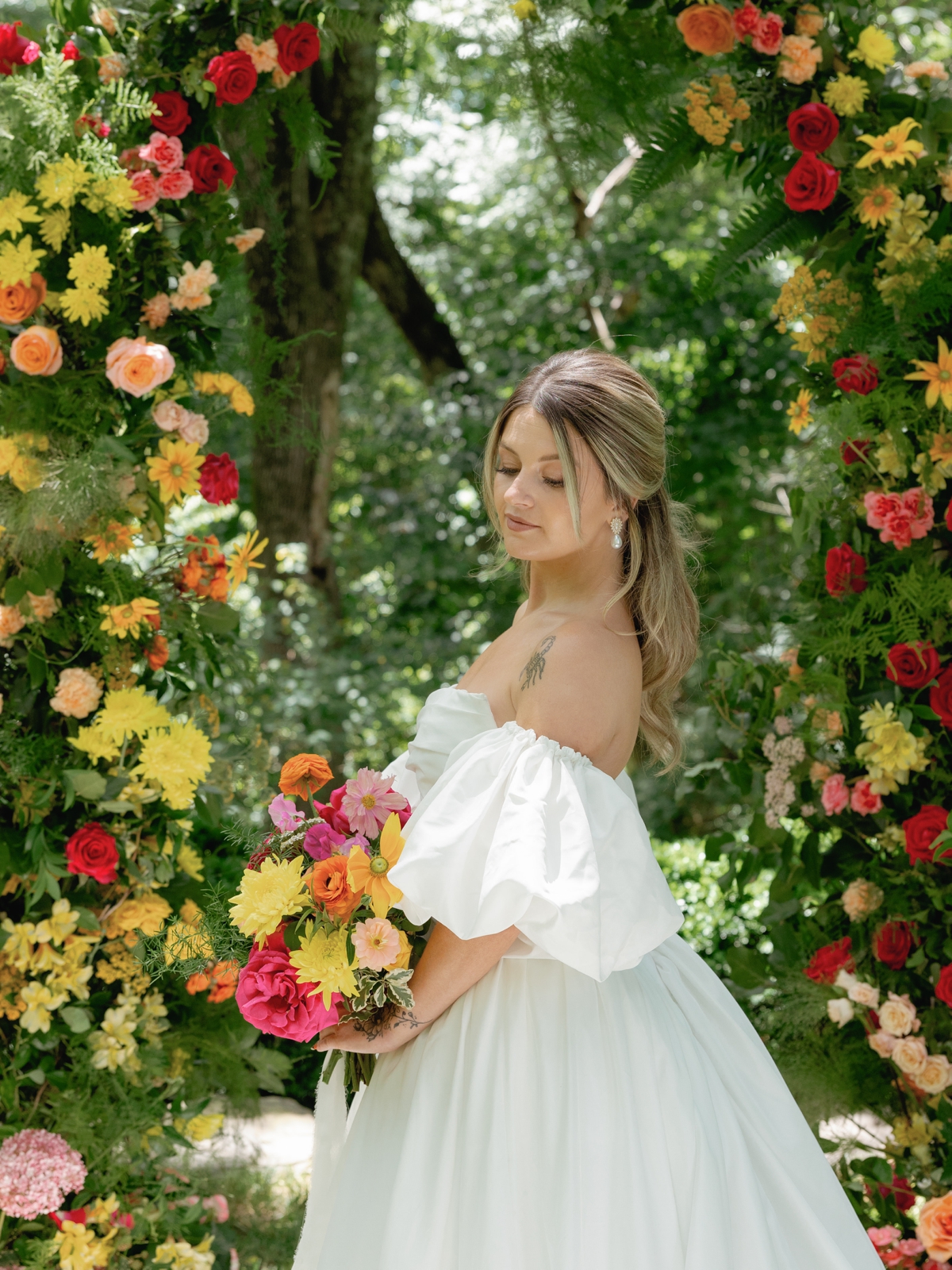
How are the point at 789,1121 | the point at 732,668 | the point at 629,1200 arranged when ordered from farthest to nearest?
the point at 732,668 < the point at 789,1121 < the point at 629,1200

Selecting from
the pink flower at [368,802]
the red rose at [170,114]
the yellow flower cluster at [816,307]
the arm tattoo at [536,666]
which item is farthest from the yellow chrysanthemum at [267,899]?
the yellow flower cluster at [816,307]

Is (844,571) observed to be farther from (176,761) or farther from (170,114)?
(170,114)

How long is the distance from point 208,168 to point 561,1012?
161cm

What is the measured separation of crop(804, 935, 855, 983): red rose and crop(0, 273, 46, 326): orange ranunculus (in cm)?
196

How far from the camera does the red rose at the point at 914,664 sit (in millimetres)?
2150

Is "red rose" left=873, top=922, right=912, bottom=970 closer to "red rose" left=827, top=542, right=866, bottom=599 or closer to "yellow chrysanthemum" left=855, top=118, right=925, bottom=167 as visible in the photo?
"red rose" left=827, top=542, right=866, bottom=599

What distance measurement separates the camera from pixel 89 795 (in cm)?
206

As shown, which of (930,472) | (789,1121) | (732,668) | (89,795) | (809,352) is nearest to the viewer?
(789,1121)

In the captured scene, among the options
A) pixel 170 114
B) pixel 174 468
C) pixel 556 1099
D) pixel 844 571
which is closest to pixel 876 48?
pixel 844 571

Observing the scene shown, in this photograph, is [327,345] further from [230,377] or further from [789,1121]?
[789,1121]

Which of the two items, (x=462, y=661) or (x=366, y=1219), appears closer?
(x=366, y=1219)

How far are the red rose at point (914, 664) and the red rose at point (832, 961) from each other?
0.57 m

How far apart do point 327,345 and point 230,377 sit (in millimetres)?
3001

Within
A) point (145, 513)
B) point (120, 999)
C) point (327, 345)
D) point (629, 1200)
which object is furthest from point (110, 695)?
point (327, 345)
